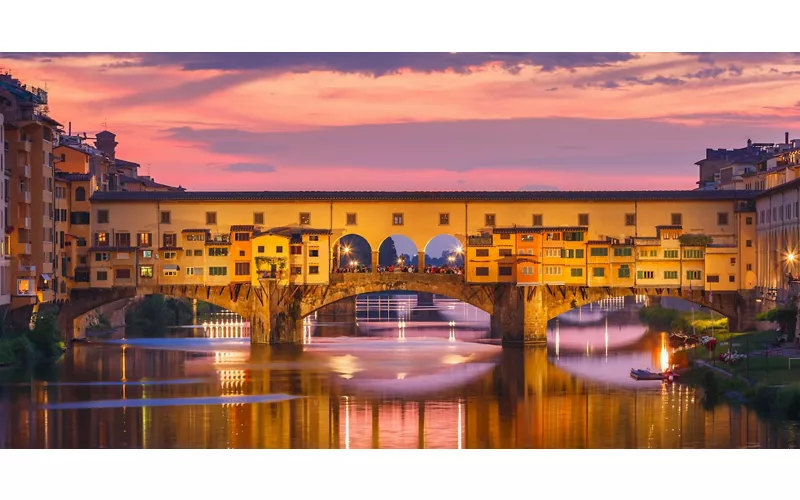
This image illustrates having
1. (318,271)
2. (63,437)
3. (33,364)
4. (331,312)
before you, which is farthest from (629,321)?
(63,437)

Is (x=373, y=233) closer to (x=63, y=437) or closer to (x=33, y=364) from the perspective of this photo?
(x=33, y=364)

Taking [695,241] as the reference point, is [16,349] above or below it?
below

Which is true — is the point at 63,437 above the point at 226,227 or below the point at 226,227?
below

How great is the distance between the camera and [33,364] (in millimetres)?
54938

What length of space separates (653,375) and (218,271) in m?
25.7

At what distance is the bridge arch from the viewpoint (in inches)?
2657

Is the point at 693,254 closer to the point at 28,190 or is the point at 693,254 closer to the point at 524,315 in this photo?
the point at 524,315

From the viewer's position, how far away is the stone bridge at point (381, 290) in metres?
66.1

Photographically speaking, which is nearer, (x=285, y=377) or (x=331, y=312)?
(x=285, y=377)

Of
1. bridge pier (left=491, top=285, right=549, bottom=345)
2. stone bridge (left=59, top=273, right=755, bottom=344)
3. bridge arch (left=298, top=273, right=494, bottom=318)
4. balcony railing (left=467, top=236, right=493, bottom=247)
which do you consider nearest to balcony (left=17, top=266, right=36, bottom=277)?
stone bridge (left=59, top=273, right=755, bottom=344)

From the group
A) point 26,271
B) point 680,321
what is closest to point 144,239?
point 26,271

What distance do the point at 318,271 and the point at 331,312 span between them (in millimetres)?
32326

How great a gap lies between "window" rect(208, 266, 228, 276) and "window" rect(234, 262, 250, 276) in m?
0.57

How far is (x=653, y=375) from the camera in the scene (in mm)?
49656
